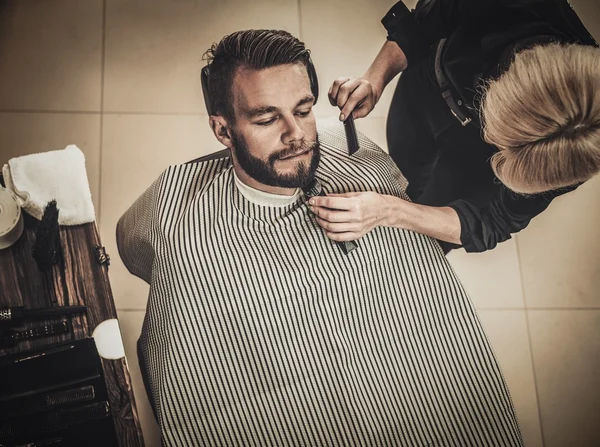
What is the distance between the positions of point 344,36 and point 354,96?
44 centimetres

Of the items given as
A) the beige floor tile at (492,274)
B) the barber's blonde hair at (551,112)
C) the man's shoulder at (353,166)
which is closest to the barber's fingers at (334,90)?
the man's shoulder at (353,166)

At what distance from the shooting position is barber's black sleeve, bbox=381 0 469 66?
1604mm

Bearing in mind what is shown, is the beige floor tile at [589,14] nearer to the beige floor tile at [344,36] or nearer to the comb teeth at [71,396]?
the beige floor tile at [344,36]

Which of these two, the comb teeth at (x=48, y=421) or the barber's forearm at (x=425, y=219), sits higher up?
the barber's forearm at (x=425, y=219)

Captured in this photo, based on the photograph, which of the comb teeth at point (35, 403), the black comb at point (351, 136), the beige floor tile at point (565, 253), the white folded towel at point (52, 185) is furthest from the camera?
the beige floor tile at point (565, 253)

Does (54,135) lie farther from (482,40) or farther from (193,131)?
(482,40)

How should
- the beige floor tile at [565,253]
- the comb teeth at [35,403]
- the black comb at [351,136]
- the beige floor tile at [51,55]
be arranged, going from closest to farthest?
the comb teeth at [35,403], the black comb at [351,136], the beige floor tile at [51,55], the beige floor tile at [565,253]

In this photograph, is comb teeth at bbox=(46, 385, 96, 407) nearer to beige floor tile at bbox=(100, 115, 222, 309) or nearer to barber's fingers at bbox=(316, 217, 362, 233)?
beige floor tile at bbox=(100, 115, 222, 309)

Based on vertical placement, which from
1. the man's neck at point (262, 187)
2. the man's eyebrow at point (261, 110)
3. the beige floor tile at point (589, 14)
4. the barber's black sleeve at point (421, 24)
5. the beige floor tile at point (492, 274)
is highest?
the beige floor tile at point (589, 14)

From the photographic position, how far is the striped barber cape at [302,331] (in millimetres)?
1474

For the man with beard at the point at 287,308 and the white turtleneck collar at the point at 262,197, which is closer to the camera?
the man with beard at the point at 287,308

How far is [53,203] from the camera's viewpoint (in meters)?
1.47

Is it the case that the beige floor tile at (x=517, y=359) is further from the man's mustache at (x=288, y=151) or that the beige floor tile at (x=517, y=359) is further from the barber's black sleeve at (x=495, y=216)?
the man's mustache at (x=288, y=151)

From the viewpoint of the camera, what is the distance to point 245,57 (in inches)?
58.4
